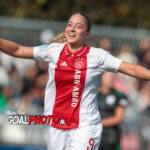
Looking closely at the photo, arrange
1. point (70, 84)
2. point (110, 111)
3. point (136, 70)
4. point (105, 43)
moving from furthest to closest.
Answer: point (105, 43)
point (110, 111)
point (70, 84)
point (136, 70)

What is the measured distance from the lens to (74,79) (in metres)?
5.95

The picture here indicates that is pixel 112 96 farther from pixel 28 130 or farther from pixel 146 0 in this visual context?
pixel 146 0

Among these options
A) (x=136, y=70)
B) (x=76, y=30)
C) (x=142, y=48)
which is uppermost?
(x=142, y=48)

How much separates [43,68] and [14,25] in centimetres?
149

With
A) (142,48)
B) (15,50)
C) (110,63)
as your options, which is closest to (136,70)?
(110,63)

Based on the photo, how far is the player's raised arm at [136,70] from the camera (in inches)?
229

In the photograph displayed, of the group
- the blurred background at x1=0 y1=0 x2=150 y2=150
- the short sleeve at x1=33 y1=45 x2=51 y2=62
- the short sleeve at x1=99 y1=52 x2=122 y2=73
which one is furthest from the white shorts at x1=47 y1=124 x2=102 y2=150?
the blurred background at x1=0 y1=0 x2=150 y2=150

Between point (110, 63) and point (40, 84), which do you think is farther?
point (40, 84)

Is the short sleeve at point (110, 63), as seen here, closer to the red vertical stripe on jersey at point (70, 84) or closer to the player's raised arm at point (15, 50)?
the red vertical stripe on jersey at point (70, 84)

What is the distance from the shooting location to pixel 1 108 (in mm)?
10648

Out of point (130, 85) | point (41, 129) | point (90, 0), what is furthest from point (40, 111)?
point (90, 0)

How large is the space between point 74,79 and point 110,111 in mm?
2727

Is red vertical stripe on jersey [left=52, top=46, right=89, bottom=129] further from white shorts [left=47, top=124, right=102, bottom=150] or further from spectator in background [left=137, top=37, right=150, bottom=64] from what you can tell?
spectator in background [left=137, top=37, right=150, bottom=64]

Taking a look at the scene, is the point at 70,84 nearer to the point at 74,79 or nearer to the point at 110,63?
the point at 74,79
